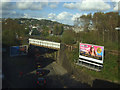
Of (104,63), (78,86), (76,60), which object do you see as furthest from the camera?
(76,60)

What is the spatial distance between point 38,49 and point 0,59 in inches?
363

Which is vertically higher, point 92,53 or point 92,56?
point 92,53

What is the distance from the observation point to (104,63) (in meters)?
9.16

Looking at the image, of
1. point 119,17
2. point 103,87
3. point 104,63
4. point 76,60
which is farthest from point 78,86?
point 119,17

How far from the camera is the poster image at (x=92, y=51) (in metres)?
8.82

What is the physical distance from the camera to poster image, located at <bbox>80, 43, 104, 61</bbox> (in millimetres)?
8820

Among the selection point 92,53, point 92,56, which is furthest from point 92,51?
point 92,56

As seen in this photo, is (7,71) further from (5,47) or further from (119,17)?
(119,17)

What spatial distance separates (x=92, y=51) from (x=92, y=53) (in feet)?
0.52

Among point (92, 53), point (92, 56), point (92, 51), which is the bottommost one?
point (92, 56)

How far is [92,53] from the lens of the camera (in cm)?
940

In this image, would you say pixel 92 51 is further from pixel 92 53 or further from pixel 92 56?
pixel 92 56

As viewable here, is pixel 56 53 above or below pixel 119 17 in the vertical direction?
below

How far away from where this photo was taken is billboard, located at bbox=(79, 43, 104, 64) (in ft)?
28.9
